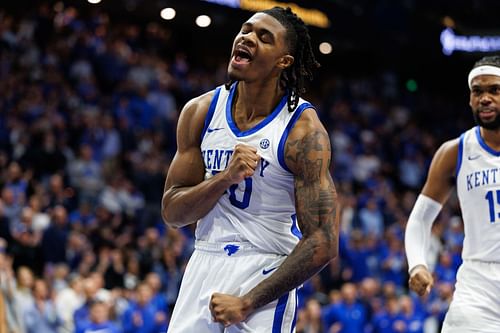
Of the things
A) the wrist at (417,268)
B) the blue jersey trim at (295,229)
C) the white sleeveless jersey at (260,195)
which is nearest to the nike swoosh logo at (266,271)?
the white sleeveless jersey at (260,195)

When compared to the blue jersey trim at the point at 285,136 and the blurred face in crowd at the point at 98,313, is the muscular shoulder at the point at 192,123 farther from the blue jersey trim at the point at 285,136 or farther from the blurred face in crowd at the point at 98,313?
the blurred face in crowd at the point at 98,313

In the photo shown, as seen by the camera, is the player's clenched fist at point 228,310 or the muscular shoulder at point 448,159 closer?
the player's clenched fist at point 228,310

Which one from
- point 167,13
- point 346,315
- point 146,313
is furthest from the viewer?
point 167,13

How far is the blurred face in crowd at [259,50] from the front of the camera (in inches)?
178

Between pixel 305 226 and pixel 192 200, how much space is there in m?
0.57

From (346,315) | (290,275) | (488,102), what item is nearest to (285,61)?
(290,275)

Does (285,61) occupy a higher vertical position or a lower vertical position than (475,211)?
higher

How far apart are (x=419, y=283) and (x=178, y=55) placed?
17.9 metres

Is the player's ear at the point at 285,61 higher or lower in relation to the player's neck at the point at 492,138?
higher

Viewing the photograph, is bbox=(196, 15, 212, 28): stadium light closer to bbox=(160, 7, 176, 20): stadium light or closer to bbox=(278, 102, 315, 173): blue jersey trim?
bbox=(160, 7, 176, 20): stadium light

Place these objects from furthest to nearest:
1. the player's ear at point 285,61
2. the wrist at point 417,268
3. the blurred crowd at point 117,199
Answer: the blurred crowd at point 117,199
the wrist at point 417,268
the player's ear at point 285,61

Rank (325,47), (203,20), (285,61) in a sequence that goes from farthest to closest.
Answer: (325,47), (203,20), (285,61)

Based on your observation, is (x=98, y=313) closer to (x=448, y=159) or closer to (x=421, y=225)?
(x=421, y=225)

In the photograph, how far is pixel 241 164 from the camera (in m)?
4.30
